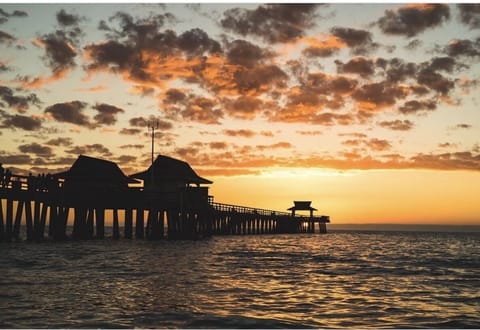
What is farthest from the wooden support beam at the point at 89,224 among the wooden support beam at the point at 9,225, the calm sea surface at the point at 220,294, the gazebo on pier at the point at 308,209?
the gazebo on pier at the point at 308,209

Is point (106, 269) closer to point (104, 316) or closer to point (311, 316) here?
point (104, 316)

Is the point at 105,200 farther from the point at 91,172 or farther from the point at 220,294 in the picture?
the point at 220,294

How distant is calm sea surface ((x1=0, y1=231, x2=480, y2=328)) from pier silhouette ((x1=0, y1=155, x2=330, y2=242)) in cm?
623

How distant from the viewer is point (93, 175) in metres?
43.2

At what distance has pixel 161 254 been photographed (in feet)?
97.3

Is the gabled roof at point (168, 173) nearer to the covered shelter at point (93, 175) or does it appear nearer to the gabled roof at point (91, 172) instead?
the covered shelter at point (93, 175)

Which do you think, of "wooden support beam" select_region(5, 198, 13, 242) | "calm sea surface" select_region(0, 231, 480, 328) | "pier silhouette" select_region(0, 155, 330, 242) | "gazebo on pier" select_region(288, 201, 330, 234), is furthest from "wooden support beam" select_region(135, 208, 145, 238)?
"gazebo on pier" select_region(288, 201, 330, 234)

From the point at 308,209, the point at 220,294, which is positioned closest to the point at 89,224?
the point at 220,294

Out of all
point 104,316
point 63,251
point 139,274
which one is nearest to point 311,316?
point 104,316

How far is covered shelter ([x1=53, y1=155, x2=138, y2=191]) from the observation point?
1676 inches

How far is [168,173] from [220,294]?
31.7 meters

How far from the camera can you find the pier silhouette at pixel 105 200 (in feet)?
107

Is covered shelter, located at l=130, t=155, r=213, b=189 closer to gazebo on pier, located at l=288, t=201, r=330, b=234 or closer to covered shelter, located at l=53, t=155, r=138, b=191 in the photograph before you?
Answer: covered shelter, located at l=53, t=155, r=138, b=191

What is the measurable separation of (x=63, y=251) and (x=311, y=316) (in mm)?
19214
